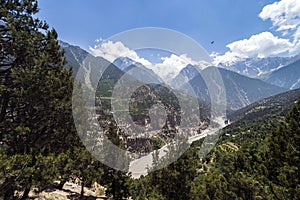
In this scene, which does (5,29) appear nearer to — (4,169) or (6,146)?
(6,146)

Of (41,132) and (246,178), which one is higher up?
(41,132)

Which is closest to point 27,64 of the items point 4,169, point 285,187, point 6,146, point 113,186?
point 6,146

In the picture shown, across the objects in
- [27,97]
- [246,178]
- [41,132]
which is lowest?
[246,178]

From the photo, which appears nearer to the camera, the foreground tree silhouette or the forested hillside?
the foreground tree silhouette

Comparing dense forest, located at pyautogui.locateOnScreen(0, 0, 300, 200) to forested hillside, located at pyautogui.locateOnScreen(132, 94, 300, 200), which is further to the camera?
forested hillside, located at pyautogui.locateOnScreen(132, 94, 300, 200)

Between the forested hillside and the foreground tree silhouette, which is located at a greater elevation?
the foreground tree silhouette

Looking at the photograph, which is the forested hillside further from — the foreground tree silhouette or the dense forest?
the foreground tree silhouette

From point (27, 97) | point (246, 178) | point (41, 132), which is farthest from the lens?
point (41, 132)

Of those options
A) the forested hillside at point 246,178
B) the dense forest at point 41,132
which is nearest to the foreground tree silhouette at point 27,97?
the dense forest at point 41,132

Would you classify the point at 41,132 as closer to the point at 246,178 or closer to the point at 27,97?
the point at 27,97

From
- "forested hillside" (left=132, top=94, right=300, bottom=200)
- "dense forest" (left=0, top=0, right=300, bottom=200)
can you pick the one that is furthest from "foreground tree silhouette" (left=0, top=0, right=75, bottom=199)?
"forested hillside" (left=132, top=94, right=300, bottom=200)

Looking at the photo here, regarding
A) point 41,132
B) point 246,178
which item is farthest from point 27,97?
point 246,178
